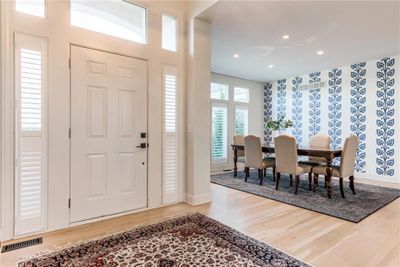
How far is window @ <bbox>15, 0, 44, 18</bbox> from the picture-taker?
2.30 metres

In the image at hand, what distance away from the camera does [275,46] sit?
4.38 metres

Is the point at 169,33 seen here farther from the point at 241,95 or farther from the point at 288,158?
the point at 241,95

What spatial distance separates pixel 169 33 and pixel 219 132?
11.5 ft

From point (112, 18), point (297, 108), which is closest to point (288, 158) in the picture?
point (297, 108)

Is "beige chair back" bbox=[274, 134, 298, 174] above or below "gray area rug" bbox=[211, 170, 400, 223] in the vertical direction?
above

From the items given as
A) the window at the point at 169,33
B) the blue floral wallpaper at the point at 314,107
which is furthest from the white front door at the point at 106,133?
the blue floral wallpaper at the point at 314,107

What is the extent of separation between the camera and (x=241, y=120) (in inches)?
273

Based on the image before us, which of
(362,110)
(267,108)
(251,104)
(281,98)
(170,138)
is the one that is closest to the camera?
(170,138)

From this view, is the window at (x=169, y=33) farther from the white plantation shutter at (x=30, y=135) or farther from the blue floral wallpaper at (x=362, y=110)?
the blue floral wallpaper at (x=362, y=110)

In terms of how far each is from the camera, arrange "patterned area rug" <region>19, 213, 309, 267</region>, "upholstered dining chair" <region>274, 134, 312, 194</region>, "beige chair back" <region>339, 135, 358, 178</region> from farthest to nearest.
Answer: "upholstered dining chair" <region>274, 134, 312, 194</region>, "beige chair back" <region>339, 135, 358, 178</region>, "patterned area rug" <region>19, 213, 309, 267</region>

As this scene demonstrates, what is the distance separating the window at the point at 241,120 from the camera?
6.83m

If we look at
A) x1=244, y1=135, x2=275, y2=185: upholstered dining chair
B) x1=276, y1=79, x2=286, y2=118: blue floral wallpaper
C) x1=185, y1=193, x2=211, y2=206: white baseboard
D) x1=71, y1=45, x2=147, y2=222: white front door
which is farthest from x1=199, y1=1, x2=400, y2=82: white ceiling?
x1=185, y1=193, x2=211, y2=206: white baseboard

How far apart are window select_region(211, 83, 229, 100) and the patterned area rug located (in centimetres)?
438

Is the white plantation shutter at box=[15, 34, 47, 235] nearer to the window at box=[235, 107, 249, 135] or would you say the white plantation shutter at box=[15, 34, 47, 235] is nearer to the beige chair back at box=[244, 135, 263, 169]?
the beige chair back at box=[244, 135, 263, 169]
